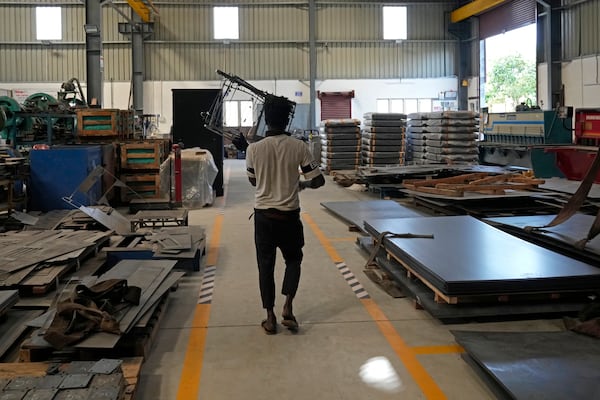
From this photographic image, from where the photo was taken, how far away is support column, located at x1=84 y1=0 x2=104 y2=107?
47.4 ft

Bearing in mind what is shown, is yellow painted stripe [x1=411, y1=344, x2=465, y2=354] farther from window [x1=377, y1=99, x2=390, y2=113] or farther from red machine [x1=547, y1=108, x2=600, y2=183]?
window [x1=377, y1=99, x2=390, y2=113]

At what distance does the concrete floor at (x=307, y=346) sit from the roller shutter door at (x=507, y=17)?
18.2m

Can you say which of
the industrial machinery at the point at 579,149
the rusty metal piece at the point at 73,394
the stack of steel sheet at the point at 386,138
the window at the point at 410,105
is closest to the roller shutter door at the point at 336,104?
the window at the point at 410,105

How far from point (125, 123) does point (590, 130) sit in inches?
402

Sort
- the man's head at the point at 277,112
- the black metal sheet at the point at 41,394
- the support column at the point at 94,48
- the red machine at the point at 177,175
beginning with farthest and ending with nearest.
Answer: the support column at the point at 94,48 → the red machine at the point at 177,175 → the man's head at the point at 277,112 → the black metal sheet at the point at 41,394

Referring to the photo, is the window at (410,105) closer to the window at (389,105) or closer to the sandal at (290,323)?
the window at (389,105)

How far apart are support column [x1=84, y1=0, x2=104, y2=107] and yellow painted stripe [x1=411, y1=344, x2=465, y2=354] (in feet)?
40.3

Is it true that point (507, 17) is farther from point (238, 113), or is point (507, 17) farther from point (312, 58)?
point (238, 113)

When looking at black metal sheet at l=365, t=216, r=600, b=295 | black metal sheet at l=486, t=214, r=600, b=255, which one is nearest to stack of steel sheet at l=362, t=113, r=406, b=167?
black metal sheet at l=486, t=214, r=600, b=255

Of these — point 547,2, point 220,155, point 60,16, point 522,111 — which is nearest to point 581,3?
point 547,2

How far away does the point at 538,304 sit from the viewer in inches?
190

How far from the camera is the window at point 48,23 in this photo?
25234mm

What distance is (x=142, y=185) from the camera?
11859 millimetres

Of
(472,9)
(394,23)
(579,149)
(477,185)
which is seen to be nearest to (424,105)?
(394,23)
